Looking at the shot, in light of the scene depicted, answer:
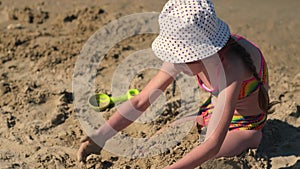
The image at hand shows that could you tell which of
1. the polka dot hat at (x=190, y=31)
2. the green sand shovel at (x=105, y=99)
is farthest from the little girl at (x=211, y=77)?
the green sand shovel at (x=105, y=99)

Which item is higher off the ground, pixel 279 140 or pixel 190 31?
pixel 190 31

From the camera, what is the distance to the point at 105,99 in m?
3.45

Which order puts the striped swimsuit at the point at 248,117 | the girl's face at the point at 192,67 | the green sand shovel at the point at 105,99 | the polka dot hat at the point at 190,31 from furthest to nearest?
the green sand shovel at the point at 105,99 → the striped swimsuit at the point at 248,117 → the girl's face at the point at 192,67 → the polka dot hat at the point at 190,31

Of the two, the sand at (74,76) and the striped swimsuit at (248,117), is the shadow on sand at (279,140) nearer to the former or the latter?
the sand at (74,76)

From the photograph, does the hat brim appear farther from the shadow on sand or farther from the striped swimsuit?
the shadow on sand

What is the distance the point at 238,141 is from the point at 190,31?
74cm

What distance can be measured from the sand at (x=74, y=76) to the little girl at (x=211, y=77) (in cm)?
14

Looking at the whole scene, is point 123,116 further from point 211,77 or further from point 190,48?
point 190,48

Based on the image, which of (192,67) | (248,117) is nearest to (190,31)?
(192,67)

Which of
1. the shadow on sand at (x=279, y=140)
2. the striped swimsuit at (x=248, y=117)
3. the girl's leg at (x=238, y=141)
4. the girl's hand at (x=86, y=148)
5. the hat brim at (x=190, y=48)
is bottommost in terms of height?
the shadow on sand at (x=279, y=140)

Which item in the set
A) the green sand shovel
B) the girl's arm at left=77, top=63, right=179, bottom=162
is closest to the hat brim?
the girl's arm at left=77, top=63, right=179, bottom=162

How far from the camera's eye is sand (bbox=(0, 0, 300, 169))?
9.61 ft

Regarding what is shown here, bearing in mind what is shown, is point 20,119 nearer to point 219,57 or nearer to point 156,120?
point 156,120

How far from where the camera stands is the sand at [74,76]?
293 cm
